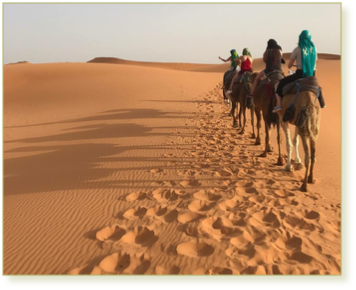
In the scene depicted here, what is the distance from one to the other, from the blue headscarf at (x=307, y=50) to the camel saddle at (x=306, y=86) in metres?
0.24

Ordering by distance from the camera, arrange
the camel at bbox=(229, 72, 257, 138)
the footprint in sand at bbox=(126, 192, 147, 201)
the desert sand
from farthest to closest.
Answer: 1. the camel at bbox=(229, 72, 257, 138)
2. the footprint in sand at bbox=(126, 192, 147, 201)
3. the desert sand

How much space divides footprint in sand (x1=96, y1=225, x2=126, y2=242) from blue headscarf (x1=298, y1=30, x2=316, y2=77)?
4.87 meters

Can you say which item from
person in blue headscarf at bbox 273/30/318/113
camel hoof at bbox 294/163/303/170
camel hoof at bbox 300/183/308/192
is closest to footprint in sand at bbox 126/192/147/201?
camel hoof at bbox 300/183/308/192

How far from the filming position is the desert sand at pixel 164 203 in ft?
14.3

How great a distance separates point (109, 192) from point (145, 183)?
0.85 meters

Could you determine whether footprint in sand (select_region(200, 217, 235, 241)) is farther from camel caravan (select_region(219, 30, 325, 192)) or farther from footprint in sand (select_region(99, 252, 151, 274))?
camel caravan (select_region(219, 30, 325, 192))

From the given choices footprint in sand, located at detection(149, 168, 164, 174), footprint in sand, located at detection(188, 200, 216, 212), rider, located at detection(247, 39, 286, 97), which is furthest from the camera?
footprint in sand, located at detection(149, 168, 164, 174)

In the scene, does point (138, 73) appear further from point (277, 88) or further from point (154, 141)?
point (277, 88)

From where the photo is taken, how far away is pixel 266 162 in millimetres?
7848

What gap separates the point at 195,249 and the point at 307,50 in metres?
4.52

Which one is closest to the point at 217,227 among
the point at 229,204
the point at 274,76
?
the point at 229,204

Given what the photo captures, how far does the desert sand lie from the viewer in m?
4.36

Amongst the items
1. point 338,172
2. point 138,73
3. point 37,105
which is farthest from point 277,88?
point 138,73

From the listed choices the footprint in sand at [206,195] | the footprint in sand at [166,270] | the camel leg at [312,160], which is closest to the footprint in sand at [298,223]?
the footprint in sand at [206,195]
